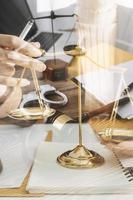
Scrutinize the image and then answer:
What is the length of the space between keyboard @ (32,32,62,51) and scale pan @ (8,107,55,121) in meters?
0.09

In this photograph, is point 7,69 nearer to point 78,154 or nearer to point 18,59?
point 18,59

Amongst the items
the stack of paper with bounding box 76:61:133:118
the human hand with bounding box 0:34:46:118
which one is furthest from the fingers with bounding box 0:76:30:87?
the stack of paper with bounding box 76:61:133:118

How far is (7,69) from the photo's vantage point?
543 millimetres

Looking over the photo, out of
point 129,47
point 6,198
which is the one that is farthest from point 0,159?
point 129,47

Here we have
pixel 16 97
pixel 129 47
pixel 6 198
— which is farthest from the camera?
pixel 129 47

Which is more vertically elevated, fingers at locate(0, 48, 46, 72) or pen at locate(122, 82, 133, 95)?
fingers at locate(0, 48, 46, 72)

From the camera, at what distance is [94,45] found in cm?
61

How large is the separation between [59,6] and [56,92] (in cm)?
15

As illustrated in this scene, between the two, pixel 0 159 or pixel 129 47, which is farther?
pixel 129 47

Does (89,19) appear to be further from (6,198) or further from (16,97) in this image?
(6,198)

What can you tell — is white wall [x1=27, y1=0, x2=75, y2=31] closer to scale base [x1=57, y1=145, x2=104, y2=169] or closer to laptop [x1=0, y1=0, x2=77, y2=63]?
laptop [x1=0, y1=0, x2=77, y2=63]

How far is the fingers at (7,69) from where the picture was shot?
1.74 ft

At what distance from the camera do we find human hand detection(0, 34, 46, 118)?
20.0 inches

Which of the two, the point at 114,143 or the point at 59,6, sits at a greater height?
the point at 59,6
